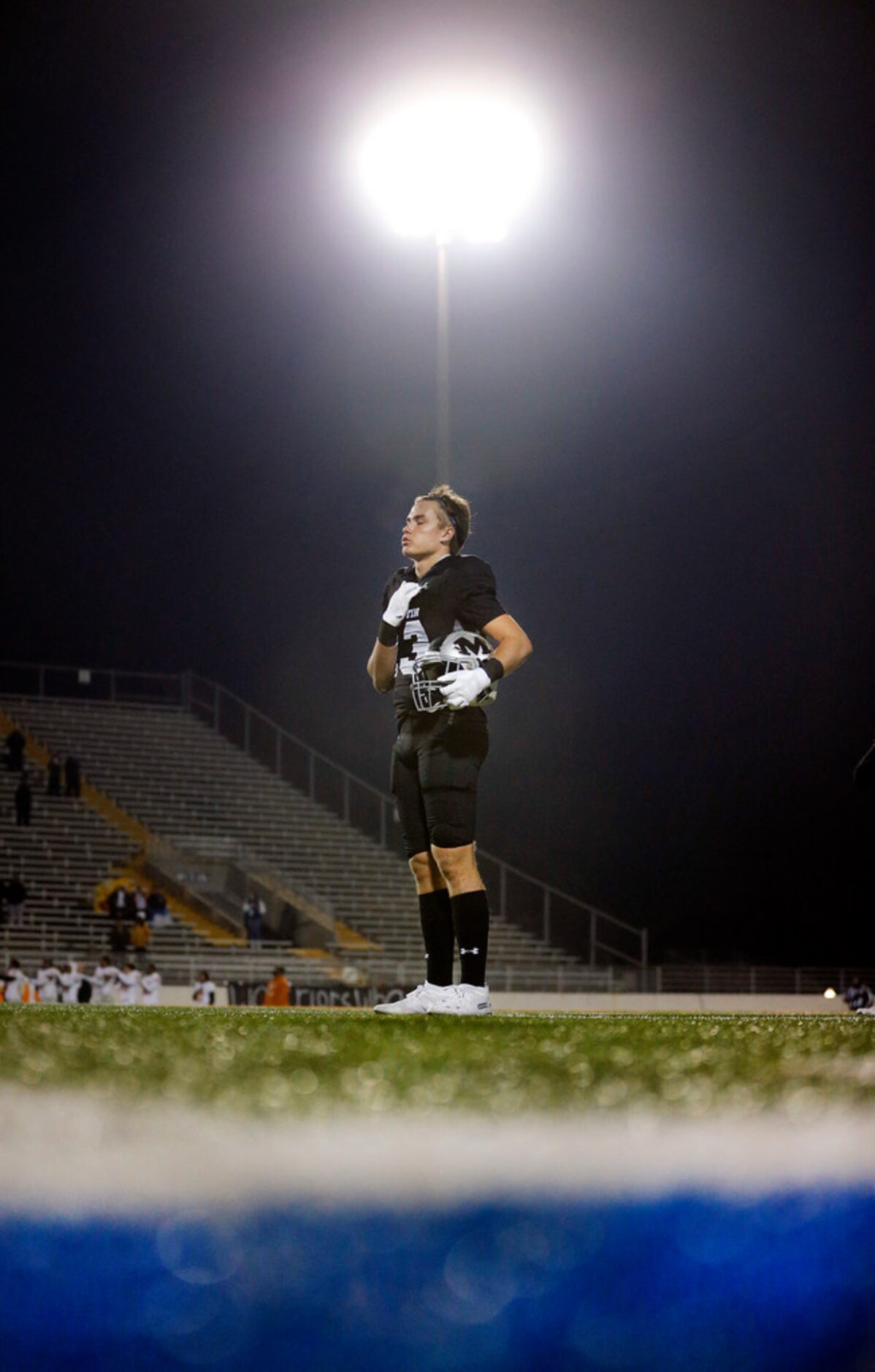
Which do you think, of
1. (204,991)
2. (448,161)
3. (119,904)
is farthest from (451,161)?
(119,904)

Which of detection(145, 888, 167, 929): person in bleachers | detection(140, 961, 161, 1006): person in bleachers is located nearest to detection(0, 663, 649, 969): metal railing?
detection(145, 888, 167, 929): person in bleachers

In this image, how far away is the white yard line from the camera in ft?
3.46

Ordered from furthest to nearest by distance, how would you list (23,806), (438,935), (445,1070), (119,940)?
(23,806), (119,940), (438,935), (445,1070)

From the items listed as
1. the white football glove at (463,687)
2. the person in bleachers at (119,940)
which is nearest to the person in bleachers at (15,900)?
the person in bleachers at (119,940)

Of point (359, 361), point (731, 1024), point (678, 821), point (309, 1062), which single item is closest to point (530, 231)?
point (359, 361)

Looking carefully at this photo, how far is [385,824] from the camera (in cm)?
2867

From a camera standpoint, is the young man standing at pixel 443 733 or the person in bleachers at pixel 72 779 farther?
the person in bleachers at pixel 72 779

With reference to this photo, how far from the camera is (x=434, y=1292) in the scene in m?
0.97

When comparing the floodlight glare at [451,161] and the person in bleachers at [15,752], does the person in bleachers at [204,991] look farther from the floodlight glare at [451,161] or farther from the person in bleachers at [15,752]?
the floodlight glare at [451,161]

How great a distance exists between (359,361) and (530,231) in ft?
22.0

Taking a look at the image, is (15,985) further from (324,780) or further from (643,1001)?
(324,780)

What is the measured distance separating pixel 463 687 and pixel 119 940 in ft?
61.4

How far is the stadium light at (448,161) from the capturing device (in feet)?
66.5

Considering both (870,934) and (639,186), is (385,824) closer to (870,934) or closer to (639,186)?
(870,934)
